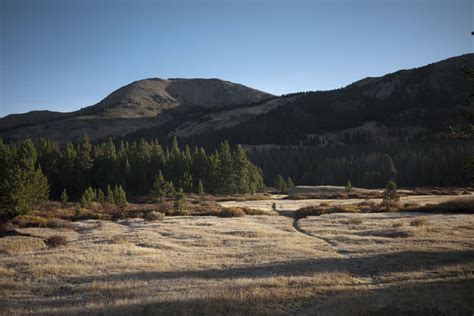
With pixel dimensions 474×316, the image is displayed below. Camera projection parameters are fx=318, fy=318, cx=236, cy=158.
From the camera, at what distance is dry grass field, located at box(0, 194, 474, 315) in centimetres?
1299

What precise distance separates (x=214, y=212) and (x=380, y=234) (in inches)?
1030

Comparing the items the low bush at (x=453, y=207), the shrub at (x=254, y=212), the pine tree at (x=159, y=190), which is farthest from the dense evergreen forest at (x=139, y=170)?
the low bush at (x=453, y=207)

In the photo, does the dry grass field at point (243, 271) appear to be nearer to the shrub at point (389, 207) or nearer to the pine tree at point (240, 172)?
the shrub at point (389, 207)

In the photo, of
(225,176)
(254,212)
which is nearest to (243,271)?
(254,212)

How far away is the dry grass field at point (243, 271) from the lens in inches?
512

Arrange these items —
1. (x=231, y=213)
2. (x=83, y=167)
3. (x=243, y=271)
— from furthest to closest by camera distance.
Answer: (x=83, y=167) < (x=231, y=213) < (x=243, y=271)

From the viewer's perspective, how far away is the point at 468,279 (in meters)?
15.5

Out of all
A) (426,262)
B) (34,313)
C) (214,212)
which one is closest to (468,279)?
(426,262)

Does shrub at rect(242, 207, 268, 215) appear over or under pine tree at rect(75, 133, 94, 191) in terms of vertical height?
under

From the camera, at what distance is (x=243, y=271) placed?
62.7 ft

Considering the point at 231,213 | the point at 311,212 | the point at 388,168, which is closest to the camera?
the point at 231,213

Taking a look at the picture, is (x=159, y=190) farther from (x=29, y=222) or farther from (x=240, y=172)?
(x=29, y=222)

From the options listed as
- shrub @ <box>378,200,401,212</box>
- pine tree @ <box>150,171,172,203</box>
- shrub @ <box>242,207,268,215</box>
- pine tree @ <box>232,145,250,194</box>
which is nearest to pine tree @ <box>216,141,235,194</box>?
Answer: pine tree @ <box>232,145,250,194</box>

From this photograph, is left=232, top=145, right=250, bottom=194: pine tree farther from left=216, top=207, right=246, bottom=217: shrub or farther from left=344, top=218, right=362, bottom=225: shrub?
left=344, top=218, right=362, bottom=225: shrub
